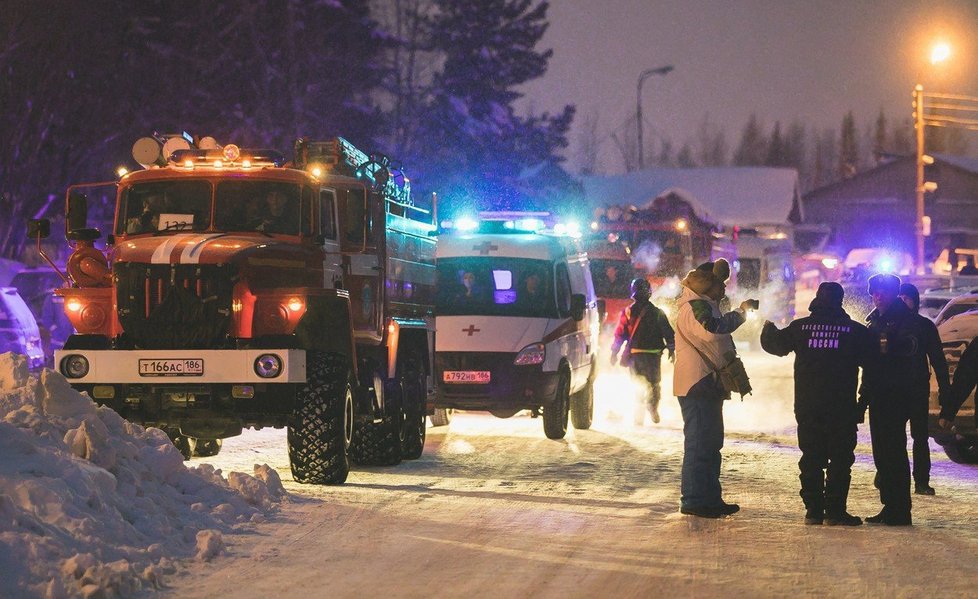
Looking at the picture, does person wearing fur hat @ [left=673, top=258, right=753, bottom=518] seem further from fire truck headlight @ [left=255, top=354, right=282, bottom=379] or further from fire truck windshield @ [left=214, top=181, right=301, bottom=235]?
fire truck windshield @ [left=214, top=181, right=301, bottom=235]

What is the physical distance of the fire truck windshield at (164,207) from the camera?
1363cm

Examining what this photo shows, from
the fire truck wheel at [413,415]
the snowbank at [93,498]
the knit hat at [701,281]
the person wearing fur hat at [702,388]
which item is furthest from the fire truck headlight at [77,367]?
the knit hat at [701,281]

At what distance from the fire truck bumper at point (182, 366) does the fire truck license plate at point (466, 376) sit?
492 cm

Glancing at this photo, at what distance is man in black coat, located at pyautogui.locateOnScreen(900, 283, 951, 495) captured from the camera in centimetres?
1279

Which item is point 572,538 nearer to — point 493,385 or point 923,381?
point 923,381

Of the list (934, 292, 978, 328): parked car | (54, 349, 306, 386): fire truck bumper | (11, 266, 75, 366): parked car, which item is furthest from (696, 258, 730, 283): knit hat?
(11, 266, 75, 366): parked car

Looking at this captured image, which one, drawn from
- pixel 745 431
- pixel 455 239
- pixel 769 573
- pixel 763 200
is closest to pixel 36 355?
pixel 455 239

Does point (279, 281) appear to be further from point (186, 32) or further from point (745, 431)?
point (186, 32)

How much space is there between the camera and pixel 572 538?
33.7ft

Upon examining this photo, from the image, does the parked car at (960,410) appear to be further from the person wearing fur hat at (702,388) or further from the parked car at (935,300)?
the parked car at (935,300)

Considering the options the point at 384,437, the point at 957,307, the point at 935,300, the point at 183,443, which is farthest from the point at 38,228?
the point at 935,300

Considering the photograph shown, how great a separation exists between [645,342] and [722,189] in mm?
70772

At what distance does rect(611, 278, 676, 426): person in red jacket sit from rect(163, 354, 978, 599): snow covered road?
13.2 feet

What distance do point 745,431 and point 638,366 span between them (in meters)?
1.68
